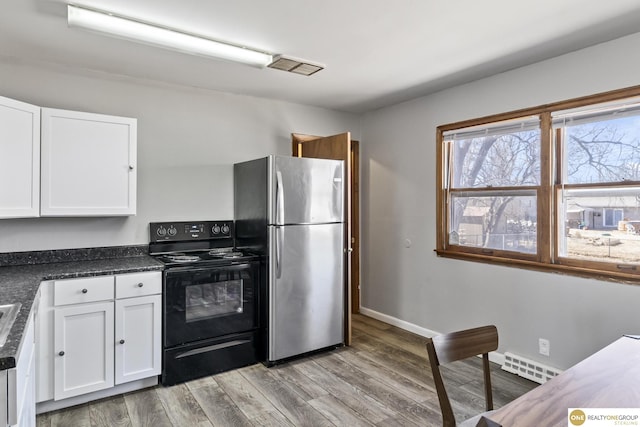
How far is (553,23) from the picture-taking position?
227cm

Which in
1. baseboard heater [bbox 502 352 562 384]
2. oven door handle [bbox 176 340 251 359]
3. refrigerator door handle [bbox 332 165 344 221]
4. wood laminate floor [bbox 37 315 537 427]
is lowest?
wood laminate floor [bbox 37 315 537 427]

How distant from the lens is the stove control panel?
3330mm

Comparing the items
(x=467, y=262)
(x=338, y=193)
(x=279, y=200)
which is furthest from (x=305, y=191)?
(x=467, y=262)

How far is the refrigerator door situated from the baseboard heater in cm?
179

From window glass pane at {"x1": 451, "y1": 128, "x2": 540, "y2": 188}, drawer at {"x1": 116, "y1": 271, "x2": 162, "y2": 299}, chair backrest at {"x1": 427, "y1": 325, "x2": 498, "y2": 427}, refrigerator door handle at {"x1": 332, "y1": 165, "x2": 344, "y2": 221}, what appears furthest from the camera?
refrigerator door handle at {"x1": 332, "y1": 165, "x2": 344, "y2": 221}

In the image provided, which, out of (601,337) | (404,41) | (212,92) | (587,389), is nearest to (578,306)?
(601,337)

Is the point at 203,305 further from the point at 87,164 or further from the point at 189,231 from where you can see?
the point at 87,164

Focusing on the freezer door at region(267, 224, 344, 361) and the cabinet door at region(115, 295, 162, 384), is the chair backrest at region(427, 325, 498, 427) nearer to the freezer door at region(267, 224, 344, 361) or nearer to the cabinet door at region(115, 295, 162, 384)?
the freezer door at region(267, 224, 344, 361)

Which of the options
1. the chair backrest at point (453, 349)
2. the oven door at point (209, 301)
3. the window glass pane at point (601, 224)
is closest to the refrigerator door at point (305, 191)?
the oven door at point (209, 301)

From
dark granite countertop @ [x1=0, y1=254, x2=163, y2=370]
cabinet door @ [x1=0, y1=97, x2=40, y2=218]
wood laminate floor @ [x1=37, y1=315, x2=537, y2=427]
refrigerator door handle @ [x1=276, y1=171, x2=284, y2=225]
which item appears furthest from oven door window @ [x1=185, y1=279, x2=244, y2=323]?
cabinet door @ [x1=0, y1=97, x2=40, y2=218]

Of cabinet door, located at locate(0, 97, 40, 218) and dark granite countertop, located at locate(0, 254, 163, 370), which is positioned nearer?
dark granite countertop, located at locate(0, 254, 163, 370)

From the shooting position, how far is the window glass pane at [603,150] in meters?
2.47

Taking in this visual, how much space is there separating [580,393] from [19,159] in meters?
3.17

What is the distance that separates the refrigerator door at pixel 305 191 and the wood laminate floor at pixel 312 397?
123 centimetres
